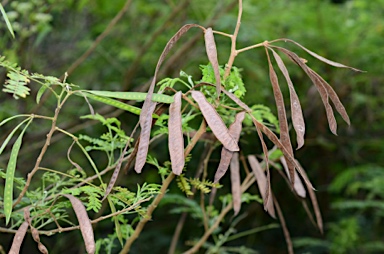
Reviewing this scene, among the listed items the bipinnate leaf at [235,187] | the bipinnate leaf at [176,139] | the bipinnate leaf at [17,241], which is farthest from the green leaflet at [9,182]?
the bipinnate leaf at [235,187]

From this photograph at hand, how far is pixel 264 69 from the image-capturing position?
83.5 inches

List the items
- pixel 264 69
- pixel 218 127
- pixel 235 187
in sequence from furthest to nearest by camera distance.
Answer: pixel 264 69 < pixel 235 187 < pixel 218 127

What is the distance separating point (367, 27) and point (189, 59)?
2.11 feet

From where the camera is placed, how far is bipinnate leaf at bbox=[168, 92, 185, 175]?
592 mm

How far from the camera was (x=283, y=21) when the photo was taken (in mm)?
1935

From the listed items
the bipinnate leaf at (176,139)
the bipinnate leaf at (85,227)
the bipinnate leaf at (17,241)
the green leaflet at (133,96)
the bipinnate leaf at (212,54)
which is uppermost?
the bipinnate leaf at (212,54)

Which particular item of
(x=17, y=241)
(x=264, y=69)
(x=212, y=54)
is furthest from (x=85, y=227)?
(x=264, y=69)

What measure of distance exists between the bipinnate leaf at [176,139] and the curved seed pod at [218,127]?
0.03 m

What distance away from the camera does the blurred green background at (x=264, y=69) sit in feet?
6.18

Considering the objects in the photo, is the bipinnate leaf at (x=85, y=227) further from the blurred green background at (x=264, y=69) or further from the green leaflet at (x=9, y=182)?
the blurred green background at (x=264, y=69)

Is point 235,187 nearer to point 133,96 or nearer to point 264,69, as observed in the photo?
point 133,96

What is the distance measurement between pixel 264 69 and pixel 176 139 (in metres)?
1.55

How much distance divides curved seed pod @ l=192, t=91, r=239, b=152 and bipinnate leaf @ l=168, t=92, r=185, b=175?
0.03 metres

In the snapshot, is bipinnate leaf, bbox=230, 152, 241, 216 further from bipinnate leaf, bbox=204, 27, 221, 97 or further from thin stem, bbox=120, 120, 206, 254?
bipinnate leaf, bbox=204, 27, 221, 97
